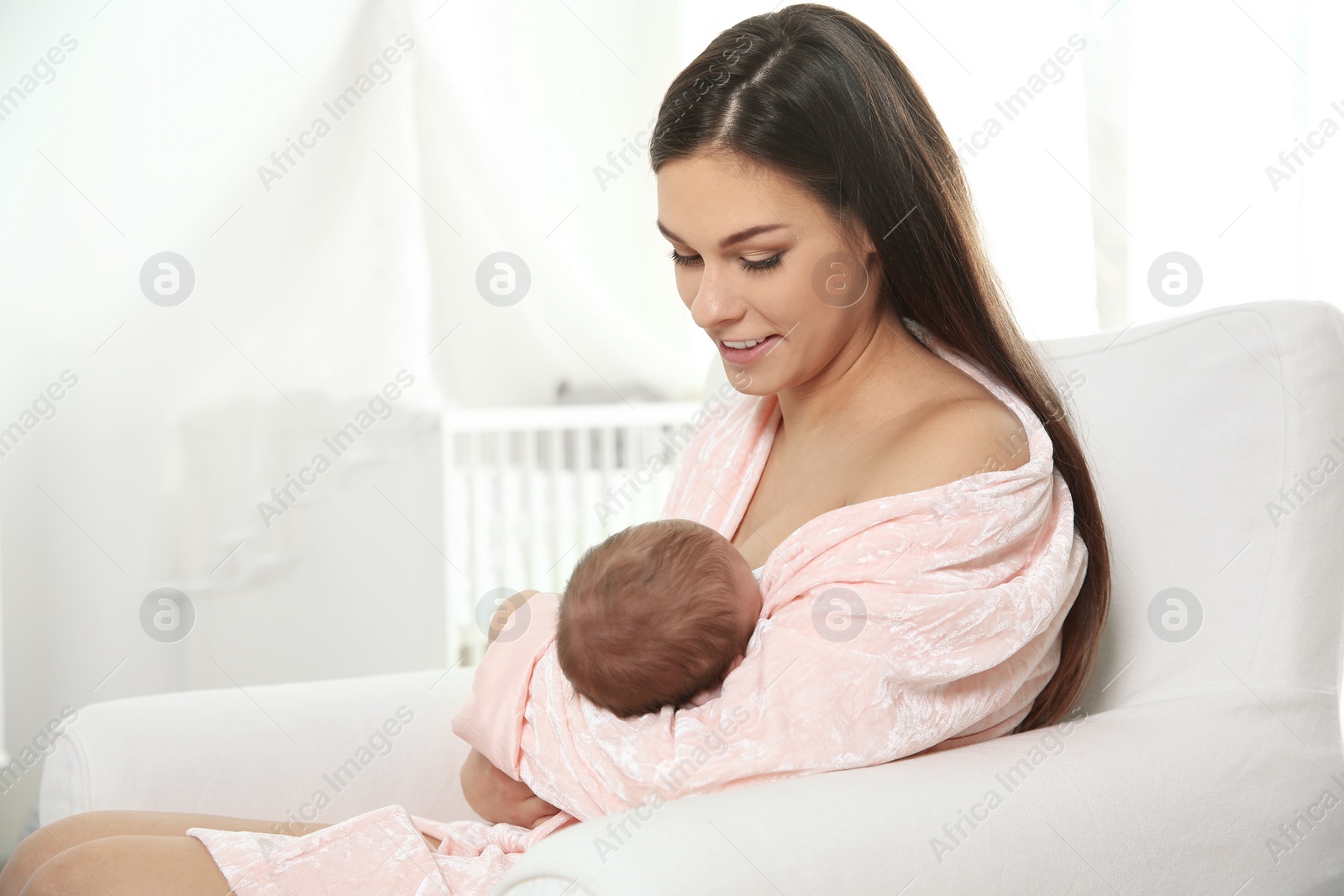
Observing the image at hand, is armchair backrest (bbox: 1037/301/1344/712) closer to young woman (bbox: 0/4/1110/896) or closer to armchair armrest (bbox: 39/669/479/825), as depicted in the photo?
young woman (bbox: 0/4/1110/896)

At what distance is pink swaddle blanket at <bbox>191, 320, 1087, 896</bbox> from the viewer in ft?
2.95

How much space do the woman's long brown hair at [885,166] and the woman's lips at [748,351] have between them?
147mm

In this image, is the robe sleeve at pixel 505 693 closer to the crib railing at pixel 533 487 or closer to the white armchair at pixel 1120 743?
the white armchair at pixel 1120 743

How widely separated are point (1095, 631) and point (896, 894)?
0.50m

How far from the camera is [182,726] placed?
1266 millimetres

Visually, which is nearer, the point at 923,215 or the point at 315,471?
the point at 923,215

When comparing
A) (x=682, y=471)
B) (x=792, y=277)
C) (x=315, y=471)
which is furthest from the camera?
(x=315, y=471)

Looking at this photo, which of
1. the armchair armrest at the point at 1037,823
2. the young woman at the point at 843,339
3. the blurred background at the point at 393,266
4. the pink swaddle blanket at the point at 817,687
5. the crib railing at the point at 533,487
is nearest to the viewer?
the armchair armrest at the point at 1037,823

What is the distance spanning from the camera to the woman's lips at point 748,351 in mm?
1153

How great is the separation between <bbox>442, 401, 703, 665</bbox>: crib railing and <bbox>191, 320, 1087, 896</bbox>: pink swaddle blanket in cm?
212

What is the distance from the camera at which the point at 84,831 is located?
107 cm

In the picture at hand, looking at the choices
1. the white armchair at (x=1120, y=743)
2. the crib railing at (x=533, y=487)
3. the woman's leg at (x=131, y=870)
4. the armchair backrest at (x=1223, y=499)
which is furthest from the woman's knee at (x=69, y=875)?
the crib railing at (x=533, y=487)

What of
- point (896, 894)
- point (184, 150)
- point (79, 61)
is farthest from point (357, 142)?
point (896, 894)

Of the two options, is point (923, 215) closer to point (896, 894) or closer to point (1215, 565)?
point (1215, 565)
